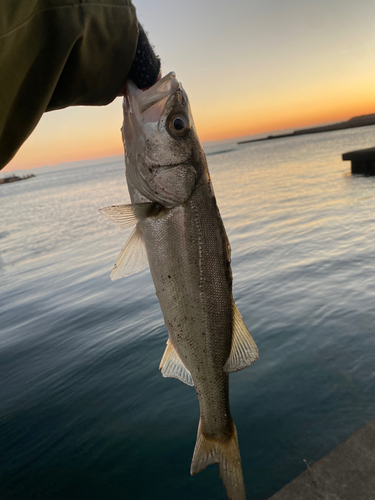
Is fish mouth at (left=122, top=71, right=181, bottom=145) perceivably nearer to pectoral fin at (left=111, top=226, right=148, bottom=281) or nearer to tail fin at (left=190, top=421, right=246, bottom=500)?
pectoral fin at (left=111, top=226, right=148, bottom=281)

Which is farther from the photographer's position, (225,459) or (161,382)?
(161,382)

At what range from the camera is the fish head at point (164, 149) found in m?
2.32

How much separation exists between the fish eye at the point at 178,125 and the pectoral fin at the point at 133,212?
45cm

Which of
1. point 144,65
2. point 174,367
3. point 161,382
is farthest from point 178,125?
point 161,382

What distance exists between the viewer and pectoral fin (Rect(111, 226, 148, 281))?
256 centimetres

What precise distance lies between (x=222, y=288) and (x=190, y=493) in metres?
3.15

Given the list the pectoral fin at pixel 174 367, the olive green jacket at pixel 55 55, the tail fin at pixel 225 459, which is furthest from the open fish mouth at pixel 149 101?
the tail fin at pixel 225 459

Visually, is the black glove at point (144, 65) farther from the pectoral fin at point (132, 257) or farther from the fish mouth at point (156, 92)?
the pectoral fin at point (132, 257)

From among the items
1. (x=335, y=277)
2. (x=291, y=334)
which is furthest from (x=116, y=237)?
(x=291, y=334)

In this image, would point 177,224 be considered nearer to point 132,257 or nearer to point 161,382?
point 132,257

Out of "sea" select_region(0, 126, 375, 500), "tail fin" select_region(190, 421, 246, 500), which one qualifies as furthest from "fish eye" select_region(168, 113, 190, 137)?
"sea" select_region(0, 126, 375, 500)

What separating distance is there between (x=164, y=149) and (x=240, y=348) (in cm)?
138

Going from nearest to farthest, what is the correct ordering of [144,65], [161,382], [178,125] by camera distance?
[144,65] < [178,125] < [161,382]

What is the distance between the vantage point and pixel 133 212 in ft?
7.89
